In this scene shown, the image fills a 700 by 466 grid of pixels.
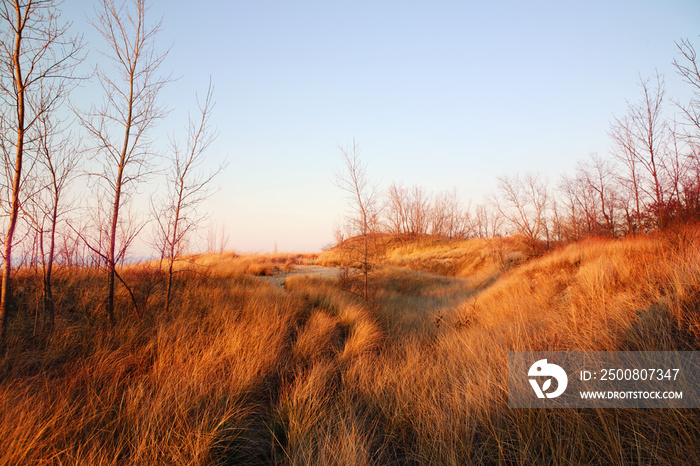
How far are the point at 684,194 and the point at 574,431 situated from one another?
8887 millimetres

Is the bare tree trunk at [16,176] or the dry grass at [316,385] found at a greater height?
the bare tree trunk at [16,176]

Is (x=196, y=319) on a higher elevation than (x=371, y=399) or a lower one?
higher

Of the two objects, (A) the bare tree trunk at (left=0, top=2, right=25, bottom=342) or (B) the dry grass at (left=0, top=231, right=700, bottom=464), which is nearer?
(B) the dry grass at (left=0, top=231, right=700, bottom=464)

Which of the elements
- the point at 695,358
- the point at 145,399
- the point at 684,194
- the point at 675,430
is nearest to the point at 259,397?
the point at 145,399

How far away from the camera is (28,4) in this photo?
3.26 metres

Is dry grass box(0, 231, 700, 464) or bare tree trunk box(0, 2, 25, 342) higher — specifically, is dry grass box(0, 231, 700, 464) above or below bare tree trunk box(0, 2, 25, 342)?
below

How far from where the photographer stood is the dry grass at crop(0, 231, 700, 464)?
6.79ft

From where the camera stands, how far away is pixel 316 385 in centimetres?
331

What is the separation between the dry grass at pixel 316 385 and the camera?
2.07m

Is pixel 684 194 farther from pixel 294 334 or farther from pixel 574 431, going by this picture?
pixel 294 334

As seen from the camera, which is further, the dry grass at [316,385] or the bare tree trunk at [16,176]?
the bare tree trunk at [16,176]

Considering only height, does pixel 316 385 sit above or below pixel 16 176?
below

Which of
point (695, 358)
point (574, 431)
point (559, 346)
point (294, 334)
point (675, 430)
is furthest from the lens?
point (294, 334)

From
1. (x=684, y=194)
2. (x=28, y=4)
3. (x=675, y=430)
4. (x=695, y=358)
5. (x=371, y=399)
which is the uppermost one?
(x=28, y=4)
